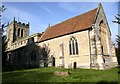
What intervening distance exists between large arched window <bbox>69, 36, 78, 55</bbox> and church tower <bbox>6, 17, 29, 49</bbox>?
105 feet

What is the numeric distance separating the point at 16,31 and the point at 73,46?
34.5m

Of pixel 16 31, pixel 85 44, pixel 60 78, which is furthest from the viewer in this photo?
pixel 16 31

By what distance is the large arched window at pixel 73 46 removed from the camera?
28.1 metres

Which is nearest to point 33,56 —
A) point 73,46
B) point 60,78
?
point 73,46

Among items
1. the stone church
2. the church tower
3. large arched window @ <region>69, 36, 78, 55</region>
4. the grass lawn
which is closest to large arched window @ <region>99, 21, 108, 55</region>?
the stone church

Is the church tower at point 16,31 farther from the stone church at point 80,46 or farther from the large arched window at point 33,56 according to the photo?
the stone church at point 80,46

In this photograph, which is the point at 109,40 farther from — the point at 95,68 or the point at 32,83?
the point at 32,83

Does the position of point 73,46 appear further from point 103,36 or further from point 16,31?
point 16,31

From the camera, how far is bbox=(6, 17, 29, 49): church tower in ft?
185

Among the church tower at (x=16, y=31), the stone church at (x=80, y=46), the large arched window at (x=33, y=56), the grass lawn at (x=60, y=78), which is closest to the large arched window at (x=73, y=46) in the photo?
the stone church at (x=80, y=46)

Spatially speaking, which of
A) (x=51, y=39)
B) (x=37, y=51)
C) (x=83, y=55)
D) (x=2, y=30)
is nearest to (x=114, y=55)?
(x=83, y=55)

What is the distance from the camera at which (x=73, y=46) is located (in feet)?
93.9

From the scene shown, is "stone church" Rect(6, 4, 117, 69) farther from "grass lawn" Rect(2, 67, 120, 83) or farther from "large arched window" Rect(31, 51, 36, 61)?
"grass lawn" Rect(2, 67, 120, 83)

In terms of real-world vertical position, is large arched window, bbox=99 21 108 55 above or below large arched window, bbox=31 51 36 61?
above
